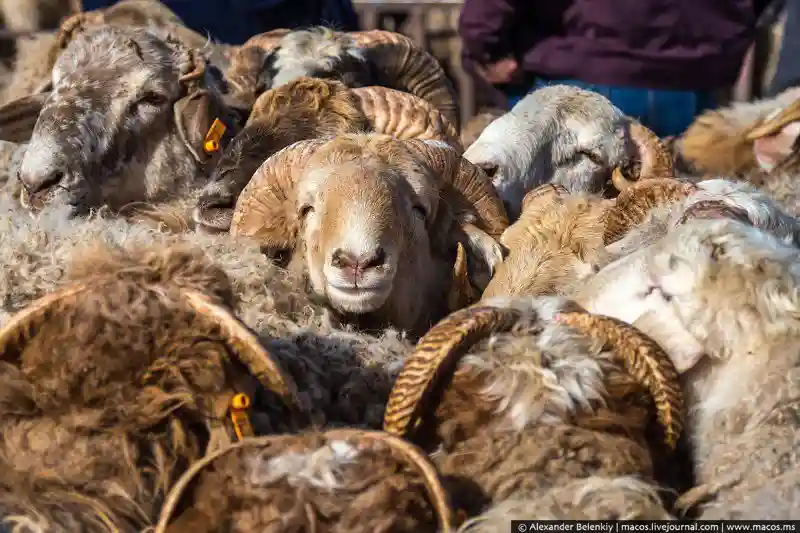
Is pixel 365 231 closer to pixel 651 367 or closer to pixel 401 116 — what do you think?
pixel 651 367

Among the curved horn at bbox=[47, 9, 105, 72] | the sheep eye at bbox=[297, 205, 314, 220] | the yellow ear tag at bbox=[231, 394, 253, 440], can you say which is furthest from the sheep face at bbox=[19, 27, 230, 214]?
the yellow ear tag at bbox=[231, 394, 253, 440]

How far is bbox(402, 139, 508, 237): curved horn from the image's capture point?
11.4ft

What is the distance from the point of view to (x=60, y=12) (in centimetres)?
770

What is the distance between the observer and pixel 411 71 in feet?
15.9

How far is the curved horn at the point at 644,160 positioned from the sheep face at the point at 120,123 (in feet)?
5.73

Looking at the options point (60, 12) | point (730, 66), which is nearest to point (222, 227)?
point (730, 66)

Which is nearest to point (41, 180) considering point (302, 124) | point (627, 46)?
point (302, 124)

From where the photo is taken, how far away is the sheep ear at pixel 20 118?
169 inches

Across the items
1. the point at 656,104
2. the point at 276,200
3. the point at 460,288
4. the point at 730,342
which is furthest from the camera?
the point at 656,104

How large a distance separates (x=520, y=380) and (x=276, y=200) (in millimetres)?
1580

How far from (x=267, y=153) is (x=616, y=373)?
6.89 ft

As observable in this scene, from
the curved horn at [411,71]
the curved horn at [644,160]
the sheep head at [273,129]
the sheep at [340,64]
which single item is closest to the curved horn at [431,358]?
the sheep head at [273,129]

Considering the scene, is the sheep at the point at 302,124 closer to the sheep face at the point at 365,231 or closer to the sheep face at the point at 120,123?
the sheep face at the point at 120,123

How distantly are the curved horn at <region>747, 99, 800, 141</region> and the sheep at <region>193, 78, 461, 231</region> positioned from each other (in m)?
1.56
